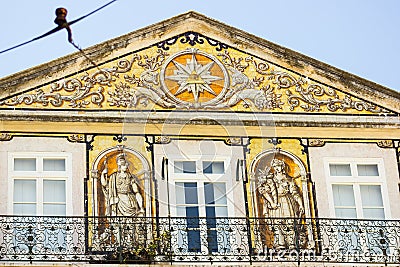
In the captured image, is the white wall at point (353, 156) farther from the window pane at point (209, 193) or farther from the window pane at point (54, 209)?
the window pane at point (54, 209)

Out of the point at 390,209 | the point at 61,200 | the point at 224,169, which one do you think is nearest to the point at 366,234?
the point at 390,209

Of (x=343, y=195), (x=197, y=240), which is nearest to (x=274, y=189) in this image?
(x=343, y=195)

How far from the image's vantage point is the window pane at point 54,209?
19.7 metres

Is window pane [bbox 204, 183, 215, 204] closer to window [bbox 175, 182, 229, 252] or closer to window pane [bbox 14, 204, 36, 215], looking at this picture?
window [bbox 175, 182, 229, 252]

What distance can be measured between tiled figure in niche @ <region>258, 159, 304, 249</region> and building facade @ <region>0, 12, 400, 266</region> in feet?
0.08

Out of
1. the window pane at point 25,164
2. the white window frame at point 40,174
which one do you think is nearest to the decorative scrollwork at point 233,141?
the white window frame at point 40,174

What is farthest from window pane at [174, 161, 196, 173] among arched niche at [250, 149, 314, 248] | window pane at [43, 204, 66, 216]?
window pane at [43, 204, 66, 216]

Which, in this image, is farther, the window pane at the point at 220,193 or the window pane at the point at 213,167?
the window pane at the point at 213,167

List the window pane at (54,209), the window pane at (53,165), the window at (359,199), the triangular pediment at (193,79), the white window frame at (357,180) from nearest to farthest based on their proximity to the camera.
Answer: the window pane at (54,209) → the window at (359,199) → the window pane at (53,165) → the white window frame at (357,180) → the triangular pediment at (193,79)

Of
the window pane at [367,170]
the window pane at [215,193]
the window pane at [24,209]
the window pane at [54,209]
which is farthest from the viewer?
the window pane at [367,170]

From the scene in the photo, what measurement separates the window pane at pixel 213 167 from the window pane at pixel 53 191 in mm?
2203

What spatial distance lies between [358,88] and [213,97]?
7.80 feet

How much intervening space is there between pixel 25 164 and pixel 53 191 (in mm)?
605

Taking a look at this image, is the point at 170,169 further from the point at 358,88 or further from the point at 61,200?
the point at 358,88
